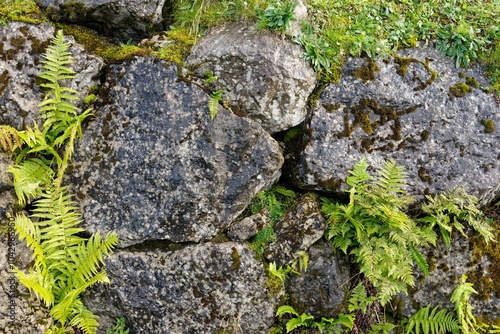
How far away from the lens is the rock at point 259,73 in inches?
212

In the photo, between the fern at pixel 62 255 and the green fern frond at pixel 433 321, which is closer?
the fern at pixel 62 255

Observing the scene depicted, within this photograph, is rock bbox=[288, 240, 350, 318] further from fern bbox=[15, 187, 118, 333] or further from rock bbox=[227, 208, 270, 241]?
fern bbox=[15, 187, 118, 333]

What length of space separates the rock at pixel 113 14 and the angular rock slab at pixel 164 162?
2.77 feet

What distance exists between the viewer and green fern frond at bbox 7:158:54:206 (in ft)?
16.2

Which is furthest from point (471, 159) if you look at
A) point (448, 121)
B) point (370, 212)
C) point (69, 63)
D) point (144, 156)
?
point (69, 63)

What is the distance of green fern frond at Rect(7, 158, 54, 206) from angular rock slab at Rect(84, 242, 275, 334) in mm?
1128

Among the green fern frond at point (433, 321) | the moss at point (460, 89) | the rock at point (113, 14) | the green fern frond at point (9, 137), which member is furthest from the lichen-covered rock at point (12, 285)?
the moss at point (460, 89)

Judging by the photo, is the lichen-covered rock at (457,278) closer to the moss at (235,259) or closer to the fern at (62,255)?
the moss at (235,259)

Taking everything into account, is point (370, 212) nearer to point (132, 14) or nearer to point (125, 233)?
point (125, 233)

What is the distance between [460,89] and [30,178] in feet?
17.1

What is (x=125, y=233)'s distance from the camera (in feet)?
17.3

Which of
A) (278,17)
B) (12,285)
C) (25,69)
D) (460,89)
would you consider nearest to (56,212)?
(12,285)

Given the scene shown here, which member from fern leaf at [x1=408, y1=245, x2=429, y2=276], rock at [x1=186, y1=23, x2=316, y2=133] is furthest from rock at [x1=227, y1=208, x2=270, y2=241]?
fern leaf at [x1=408, y1=245, x2=429, y2=276]

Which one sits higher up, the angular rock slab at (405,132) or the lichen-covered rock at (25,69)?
the lichen-covered rock at (25,69)
